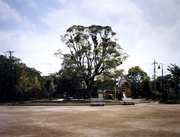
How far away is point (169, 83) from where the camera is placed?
124ft

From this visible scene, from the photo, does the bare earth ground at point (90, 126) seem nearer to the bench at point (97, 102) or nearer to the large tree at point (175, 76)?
the bench at point (97, 102)

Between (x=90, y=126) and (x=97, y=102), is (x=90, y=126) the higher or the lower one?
the higher one

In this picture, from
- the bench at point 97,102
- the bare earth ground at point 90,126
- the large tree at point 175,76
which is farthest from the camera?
the large tree at point 175,76

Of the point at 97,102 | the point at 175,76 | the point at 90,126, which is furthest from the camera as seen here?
the point at 175,76

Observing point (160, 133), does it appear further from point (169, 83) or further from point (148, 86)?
point (148, 86)

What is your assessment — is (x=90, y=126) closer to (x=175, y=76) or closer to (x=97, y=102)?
(x=97, y=102)

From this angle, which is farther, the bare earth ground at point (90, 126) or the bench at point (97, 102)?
the bench at point (97, 102)

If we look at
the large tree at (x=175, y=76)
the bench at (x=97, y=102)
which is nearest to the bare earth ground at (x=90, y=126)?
the bench at (x=97, y=102)

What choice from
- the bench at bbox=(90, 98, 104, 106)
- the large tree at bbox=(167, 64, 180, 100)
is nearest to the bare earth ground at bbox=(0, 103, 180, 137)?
Answer: the bench at bbox=(90, 98, 104, 106)

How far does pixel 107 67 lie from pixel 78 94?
28460 mm

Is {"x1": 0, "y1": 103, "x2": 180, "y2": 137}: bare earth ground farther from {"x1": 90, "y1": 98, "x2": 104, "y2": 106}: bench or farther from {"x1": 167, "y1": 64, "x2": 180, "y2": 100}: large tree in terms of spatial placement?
{"x1": 167, "y1": 64, "x2": 180, "y2": 100}: large tree

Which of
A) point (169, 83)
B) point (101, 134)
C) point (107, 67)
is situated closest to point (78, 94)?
point (107, 67)

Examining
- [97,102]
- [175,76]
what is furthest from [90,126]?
[175,76]

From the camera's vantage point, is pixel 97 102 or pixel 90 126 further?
pixel 97 102
